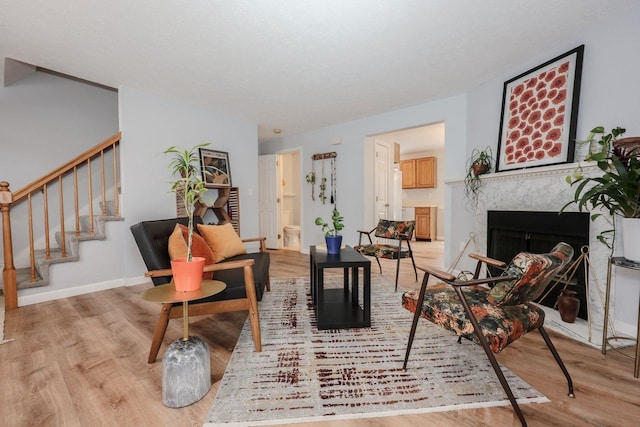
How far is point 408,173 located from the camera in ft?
26.0

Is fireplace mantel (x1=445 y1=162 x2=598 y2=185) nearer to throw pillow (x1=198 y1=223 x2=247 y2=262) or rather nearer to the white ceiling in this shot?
the white ceiling

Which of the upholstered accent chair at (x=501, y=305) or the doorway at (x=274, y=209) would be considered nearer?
the upholstered accent chair at (x=501, y=305)

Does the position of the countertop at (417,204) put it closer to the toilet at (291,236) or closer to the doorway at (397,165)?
the doorway at (397,165)

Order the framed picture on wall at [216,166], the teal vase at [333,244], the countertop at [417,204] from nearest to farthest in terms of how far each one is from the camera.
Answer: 1. the teal vase at [333,244]
2. the framed picture on wall at [216,166]
3. the countertop at [417,204]

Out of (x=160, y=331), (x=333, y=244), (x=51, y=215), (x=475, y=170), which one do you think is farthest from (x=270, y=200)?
(x=160, y=331)

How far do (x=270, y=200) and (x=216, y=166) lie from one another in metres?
1.79

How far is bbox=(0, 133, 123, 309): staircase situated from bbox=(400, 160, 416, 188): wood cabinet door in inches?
262

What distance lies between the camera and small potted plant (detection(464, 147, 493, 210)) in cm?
320

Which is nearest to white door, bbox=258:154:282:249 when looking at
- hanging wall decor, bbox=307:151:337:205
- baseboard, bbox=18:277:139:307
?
hanging wall decor, bbox=307:151:337:205

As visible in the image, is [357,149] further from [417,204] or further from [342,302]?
[417,204]

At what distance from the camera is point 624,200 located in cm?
167

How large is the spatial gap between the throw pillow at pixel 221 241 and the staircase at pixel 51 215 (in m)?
1.46

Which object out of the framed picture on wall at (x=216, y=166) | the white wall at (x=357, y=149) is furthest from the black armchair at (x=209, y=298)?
the white wall at (x=357, y=149)

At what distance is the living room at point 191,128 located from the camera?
2.16m
